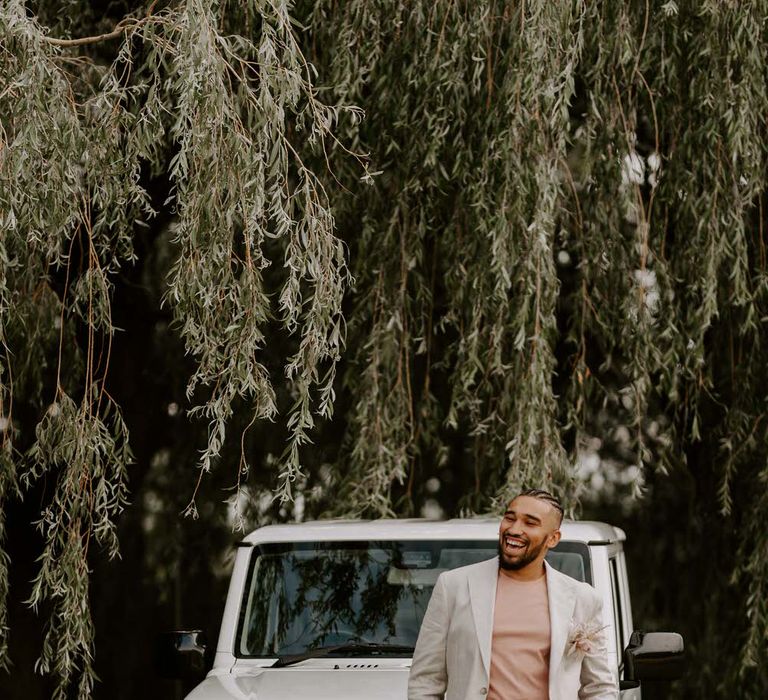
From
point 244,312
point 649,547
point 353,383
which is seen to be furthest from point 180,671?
point 649,547

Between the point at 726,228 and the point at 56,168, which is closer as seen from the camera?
the point at 56,168

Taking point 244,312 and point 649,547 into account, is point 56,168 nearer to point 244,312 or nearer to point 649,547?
point 244,312

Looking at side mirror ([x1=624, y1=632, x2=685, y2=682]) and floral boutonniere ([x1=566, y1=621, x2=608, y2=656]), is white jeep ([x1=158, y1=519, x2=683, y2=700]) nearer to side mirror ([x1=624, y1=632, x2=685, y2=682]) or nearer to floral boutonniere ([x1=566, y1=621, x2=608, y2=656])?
side mirror ([x1=624, y1=632, x2=685, y2=682])

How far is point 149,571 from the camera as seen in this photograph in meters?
12.5

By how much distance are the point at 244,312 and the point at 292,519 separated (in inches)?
192

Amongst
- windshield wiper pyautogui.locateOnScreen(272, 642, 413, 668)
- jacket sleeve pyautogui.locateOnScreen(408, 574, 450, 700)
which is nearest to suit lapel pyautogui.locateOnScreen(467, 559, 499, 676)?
jacket sleeve pyautogui.locateOnScreen(408, 574, 450, 700)

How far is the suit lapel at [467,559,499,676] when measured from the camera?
13.8 feet

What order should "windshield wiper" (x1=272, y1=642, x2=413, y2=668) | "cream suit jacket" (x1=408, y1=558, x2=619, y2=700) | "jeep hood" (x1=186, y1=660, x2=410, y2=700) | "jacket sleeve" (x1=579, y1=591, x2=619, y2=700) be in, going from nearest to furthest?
"cream suit jacket" (x1=408, y1=558, x2=619, y2=700)
"jacket sleeve" (x1=579, y1=591, x2=619, y2=700)
"jeep hood" (x1=186, y1=660, x2=410, y2=700)
"windshield wiper" (x1=272, y1=642, x2=413, y2=668)

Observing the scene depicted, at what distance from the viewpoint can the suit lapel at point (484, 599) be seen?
13.8 ft

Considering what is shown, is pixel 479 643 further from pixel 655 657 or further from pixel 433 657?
pixel 655 657

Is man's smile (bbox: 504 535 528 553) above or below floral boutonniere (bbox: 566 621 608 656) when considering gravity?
above

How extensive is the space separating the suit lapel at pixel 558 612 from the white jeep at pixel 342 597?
1.05 metres

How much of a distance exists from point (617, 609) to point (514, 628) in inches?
66.0

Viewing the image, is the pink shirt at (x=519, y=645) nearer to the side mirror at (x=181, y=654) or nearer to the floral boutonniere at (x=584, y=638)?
the floral boutonniere at (x=584, y=638)
